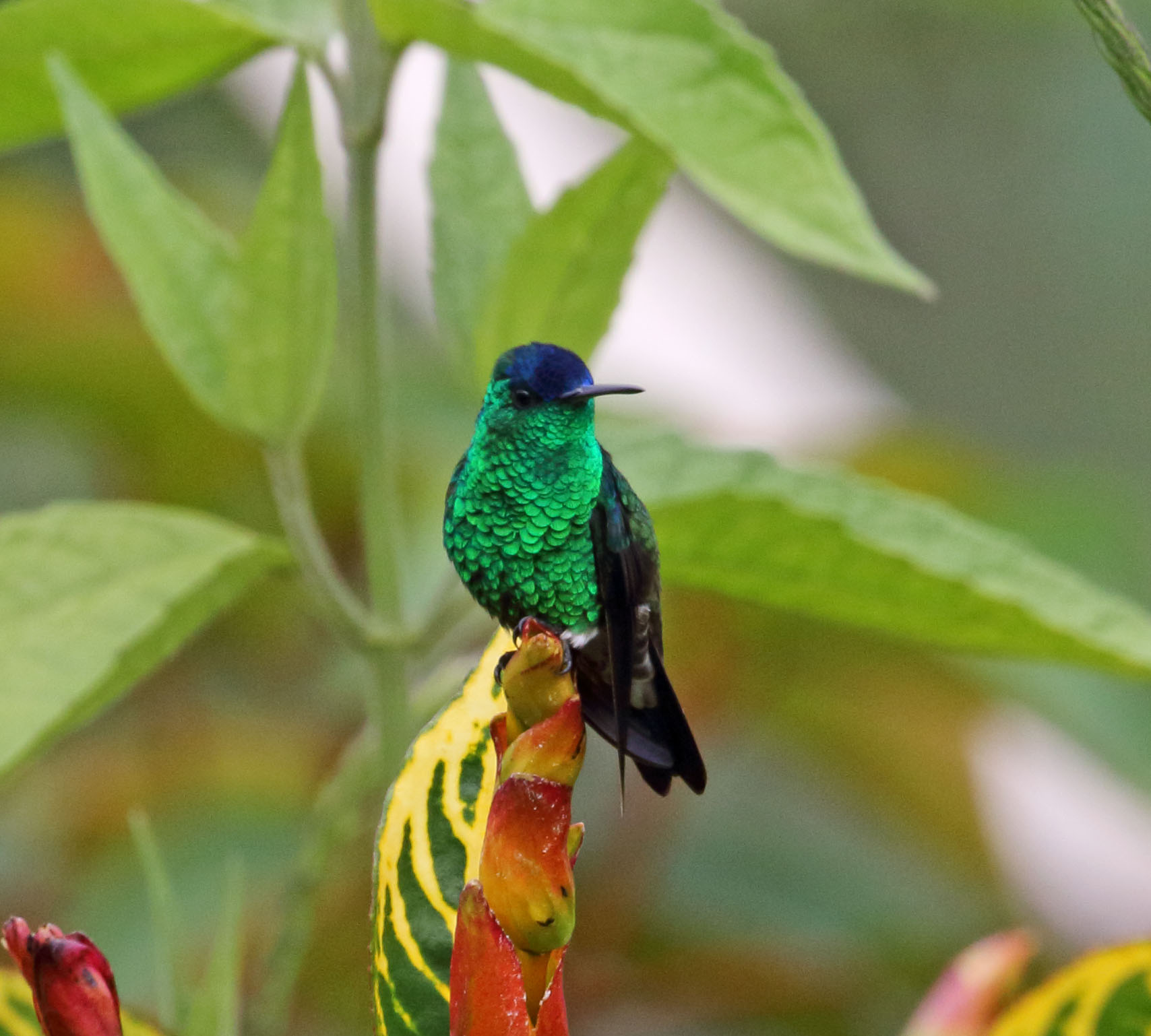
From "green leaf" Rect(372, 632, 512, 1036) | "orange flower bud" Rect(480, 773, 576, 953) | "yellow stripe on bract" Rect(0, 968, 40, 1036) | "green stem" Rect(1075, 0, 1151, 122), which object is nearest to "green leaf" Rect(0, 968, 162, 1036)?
"yellow stripe on bract" Rect(0, 968, 40, 1036)

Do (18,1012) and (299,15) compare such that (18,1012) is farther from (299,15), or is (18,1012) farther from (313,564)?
(299,15)

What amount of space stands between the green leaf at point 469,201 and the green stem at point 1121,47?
27 centimetres

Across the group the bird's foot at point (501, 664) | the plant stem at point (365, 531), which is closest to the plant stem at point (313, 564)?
the plant stem at point (365, 531)

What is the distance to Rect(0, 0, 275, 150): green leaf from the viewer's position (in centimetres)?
45

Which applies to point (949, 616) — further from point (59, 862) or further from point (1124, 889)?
point (1124, 889)

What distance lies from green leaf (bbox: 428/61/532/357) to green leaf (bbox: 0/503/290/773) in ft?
0.33

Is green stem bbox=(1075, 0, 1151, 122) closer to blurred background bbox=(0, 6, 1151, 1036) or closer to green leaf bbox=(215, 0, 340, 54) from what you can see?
green leaf bbox=(215, 0, 340, 54)

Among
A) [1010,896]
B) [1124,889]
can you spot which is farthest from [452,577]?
[1124,889]

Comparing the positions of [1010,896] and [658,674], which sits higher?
→ [658,674]

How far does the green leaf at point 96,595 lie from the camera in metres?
0.44

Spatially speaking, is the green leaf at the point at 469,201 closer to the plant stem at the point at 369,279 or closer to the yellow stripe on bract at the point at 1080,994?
the plant stem at the point at 369,279

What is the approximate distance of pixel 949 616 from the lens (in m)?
0.45

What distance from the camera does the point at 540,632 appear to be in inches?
11.4

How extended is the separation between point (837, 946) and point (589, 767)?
214mm
